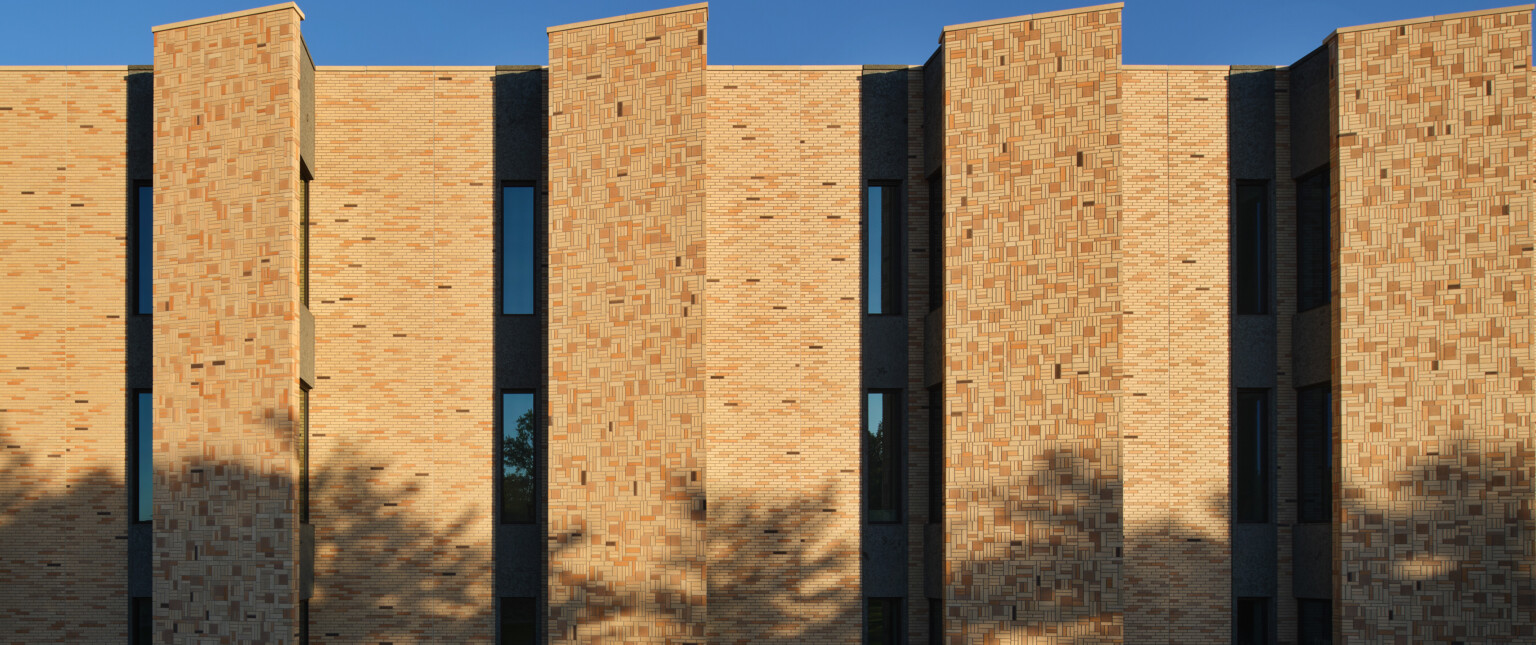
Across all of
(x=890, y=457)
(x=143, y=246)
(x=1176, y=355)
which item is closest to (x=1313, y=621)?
(x=1176, y=355)

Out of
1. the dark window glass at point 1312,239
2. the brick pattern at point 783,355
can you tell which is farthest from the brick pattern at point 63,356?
the dark window glass at point 1312,239

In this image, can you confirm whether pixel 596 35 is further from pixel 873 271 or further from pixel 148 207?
pixel 148 207

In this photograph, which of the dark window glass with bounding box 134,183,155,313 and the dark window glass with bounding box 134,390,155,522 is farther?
the dark window glass with bounding box 134,183,155,313

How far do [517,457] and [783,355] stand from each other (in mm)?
4434

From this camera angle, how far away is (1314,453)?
44.8ft

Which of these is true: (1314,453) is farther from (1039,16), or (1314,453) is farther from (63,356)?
(63,356)

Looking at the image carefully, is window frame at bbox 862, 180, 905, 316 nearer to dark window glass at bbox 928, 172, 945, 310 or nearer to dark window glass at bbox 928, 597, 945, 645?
dark window glass at bbox 928, 172, 945, 310

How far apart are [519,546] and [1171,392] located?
1020 centimetres

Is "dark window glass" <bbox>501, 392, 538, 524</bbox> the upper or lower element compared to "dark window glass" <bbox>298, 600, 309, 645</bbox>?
upper

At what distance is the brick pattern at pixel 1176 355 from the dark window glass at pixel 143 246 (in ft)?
49.5

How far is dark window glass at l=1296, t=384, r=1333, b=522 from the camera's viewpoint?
13.5 meters

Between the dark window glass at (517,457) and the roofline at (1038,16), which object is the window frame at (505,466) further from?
the roofline at (1038,16)

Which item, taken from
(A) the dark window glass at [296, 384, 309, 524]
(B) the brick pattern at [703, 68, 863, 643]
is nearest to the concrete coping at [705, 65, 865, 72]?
(B) the brick pattern at [703, 68, 863, 643]

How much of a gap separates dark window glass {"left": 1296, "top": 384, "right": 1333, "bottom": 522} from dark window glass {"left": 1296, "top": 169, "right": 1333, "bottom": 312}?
139 cm
